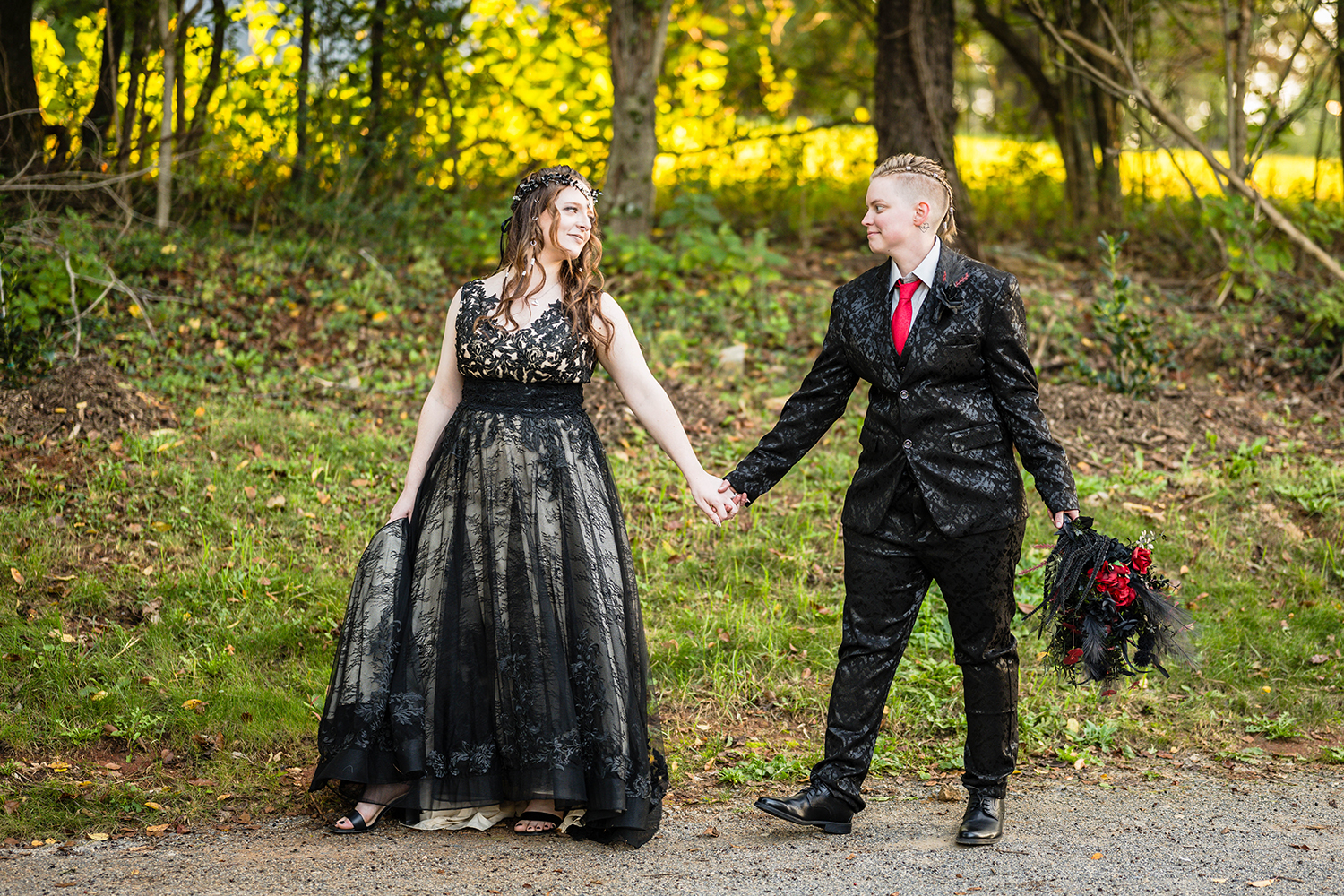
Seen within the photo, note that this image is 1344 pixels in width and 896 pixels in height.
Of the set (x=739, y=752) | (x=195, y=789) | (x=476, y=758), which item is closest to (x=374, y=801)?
(x=476, y=758)

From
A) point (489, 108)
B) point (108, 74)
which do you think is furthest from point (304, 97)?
point (489, 108)

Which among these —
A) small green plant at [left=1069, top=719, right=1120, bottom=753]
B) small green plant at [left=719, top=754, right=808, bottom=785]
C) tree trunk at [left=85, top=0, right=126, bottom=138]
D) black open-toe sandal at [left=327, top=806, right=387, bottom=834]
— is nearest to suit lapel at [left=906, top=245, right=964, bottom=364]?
small green plant at [left=719, top=754, right=808, bottom=785]

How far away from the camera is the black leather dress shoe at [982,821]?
3836 mm

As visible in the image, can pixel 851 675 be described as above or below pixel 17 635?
above

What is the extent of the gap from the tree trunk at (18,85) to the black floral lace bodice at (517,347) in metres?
6.17

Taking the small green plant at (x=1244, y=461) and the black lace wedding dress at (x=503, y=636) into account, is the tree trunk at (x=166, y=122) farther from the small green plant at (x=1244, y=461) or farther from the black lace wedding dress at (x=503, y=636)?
the small green plant at (x=1244, y=461)

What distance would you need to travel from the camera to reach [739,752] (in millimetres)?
4676

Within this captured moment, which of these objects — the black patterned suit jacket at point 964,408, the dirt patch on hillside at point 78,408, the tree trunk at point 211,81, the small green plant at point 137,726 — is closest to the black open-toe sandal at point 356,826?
the small green plant at point 137,726

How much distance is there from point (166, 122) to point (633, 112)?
12.3 feet

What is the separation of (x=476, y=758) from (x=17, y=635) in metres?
2.53

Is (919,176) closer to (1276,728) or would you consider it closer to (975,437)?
(975,437)

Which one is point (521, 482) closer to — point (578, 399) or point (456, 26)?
point (578, 399)

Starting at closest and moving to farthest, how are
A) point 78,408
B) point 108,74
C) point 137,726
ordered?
point 137,726, point 78,408, point 108,74

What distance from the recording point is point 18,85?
866 centimetres
